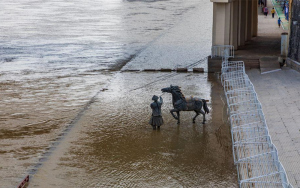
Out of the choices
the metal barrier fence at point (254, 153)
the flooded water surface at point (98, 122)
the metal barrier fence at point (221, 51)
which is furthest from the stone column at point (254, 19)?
the metal barrier fence at point (254, 153)

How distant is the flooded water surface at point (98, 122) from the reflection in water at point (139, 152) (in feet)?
0.08

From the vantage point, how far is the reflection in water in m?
12.8

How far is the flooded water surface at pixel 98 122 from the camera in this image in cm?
1316

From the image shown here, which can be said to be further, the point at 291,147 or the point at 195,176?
the point at 291,147

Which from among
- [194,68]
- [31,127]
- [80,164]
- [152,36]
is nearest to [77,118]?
[31,127]

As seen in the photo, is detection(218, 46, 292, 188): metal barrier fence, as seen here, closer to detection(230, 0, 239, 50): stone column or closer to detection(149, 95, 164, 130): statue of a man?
detection(149, 95, 164, 130): statue of a man

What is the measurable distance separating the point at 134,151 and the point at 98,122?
3201 millimetres

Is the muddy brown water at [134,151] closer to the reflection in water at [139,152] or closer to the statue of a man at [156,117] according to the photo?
the reflection in water at [139,152]

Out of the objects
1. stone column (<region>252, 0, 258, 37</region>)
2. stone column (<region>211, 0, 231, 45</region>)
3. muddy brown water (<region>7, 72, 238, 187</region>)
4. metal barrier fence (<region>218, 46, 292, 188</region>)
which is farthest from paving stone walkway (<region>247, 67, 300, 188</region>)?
stone column (<region>252, 0, 258, 37</region>)

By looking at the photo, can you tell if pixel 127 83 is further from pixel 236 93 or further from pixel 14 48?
pixel 14 48

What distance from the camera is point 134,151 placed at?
1475 cm

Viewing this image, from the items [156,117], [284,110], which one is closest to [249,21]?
[284,110]

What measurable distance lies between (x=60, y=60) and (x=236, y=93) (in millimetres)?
12432

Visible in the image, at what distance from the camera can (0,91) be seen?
2227 cm
